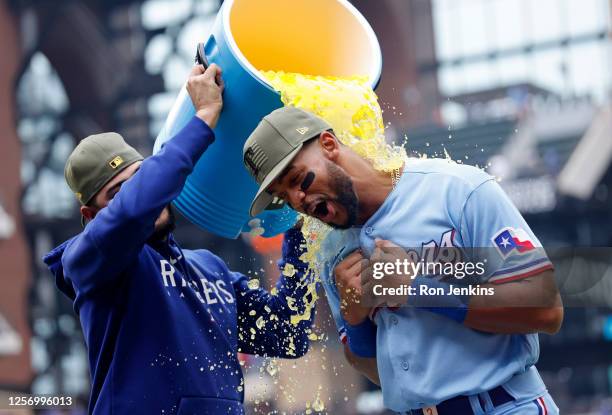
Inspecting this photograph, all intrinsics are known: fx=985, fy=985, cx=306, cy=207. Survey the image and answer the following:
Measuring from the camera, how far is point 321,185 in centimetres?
258

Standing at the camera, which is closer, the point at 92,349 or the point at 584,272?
the point at 584,272

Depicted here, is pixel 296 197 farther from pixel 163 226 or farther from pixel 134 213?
pixel 163 226

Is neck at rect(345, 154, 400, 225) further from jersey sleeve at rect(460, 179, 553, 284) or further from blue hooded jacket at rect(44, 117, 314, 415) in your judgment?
blue hooded jacket at rect(44, 117, 314, 415)

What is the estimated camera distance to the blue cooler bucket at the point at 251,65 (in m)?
2.99

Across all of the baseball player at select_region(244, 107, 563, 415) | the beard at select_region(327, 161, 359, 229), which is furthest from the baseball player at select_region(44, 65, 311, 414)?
the beard at select_region(327, 161, 359, 229)

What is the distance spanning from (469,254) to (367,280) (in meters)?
0.27

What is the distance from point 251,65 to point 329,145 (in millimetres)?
535

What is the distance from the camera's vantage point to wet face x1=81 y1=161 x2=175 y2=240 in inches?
121

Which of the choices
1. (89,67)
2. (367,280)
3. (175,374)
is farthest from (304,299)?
(89,67)

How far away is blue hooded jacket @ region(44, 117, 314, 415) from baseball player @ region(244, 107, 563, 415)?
0.34m

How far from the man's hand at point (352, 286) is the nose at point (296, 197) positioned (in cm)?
19

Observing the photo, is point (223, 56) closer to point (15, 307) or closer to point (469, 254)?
point (469, 254)

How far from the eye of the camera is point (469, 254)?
8.21 ft

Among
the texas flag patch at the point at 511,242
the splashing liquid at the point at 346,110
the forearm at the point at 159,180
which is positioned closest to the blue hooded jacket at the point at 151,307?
the forearm at the point at 159,180
